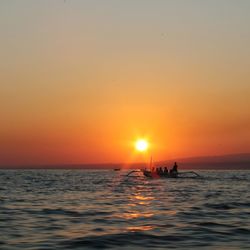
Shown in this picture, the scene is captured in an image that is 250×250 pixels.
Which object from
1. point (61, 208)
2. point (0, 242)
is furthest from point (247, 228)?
point (61, 208)

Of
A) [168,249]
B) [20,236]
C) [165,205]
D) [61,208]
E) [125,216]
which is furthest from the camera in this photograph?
[165,205]

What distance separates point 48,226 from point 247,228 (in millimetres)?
9118

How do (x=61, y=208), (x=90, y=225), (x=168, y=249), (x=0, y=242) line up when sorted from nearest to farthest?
(x=168, y=249) → (x=0, y=242) → (x=90, y=225) → (x=61, y=208)

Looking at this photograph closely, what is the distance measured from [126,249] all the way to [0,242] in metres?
4.82

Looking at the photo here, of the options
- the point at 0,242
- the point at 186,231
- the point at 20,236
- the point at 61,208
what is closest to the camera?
the point at 0,242

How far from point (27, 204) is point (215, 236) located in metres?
18.1

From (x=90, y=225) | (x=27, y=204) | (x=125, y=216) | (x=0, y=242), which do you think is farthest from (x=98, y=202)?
(x=0, y=242)

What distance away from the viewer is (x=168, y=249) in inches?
658

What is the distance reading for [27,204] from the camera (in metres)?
34.2

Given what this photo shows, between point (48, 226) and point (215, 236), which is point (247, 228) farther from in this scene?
point (48, 226)

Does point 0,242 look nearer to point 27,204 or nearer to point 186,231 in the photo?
point 186,231

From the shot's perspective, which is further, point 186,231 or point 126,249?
point 186,231

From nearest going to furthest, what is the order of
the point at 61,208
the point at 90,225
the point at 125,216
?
the point at 90,225
the point at 125,216
the point at 61,208

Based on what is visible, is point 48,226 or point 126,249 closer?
point 126,249
